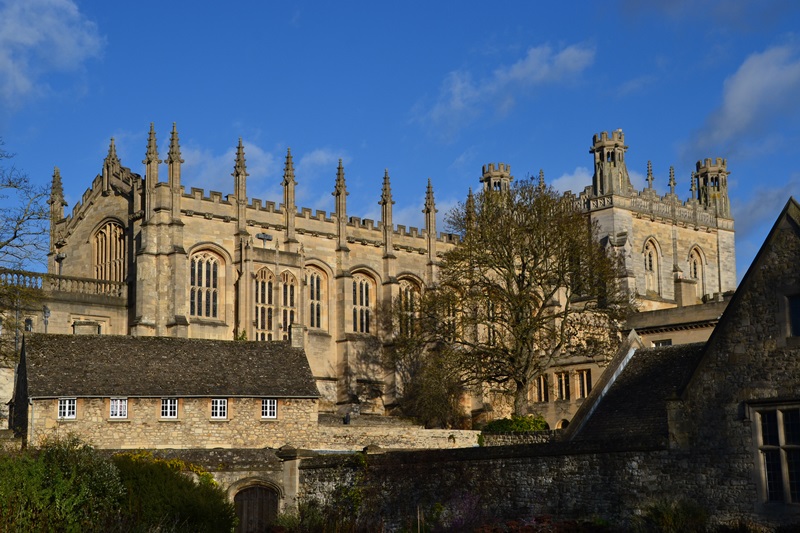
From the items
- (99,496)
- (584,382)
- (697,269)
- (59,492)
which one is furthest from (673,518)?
(697,269)

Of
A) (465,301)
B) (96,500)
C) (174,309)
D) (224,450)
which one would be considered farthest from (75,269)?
(96,500)

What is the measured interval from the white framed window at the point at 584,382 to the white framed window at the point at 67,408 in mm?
25446

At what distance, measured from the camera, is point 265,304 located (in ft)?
203

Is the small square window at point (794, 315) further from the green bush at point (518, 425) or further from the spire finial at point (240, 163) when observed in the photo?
the spire finial at point (240, 163)

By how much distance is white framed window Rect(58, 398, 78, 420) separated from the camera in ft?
125

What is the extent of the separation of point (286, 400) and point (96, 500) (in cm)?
1545

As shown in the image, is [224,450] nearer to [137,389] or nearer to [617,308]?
[137,389]

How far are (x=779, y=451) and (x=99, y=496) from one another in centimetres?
1396

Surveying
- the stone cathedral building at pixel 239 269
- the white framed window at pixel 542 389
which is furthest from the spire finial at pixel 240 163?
the white framed window at pixel 542 389

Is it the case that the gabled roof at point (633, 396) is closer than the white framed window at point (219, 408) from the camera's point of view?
Yes

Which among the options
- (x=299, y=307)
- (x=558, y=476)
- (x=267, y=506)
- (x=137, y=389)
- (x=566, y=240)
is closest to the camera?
(x=558, y=476)

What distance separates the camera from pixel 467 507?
85.1 ft

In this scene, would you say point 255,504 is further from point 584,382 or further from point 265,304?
point 265,304

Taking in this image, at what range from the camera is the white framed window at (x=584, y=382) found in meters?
55.7
